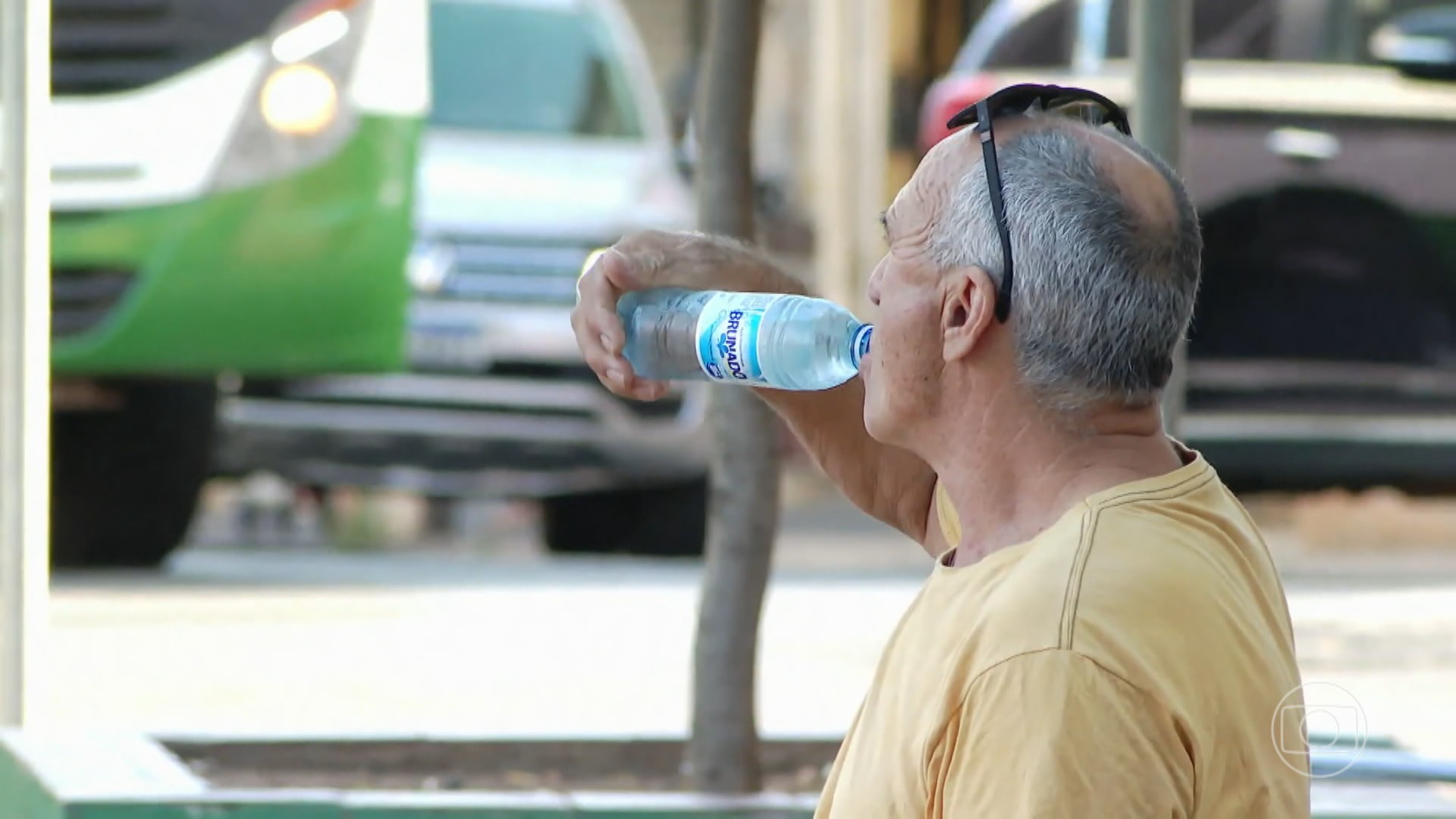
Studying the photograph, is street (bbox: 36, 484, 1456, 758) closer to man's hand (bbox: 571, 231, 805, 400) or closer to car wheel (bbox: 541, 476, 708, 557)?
car wheel (bbox: 541, 476, 708, 557)

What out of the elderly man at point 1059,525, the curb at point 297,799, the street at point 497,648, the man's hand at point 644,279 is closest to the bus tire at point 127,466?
the street at point 497,648

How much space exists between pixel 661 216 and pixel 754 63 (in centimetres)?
432

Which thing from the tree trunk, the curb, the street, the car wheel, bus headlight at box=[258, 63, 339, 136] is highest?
bus headlight at box=[258, 63, 339, 136]

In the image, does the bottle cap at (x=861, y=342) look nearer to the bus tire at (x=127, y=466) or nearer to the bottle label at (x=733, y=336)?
the bottle label at (x=733, y=336)

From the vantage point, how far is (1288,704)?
1.93m

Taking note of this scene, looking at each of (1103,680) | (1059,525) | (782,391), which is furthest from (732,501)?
(1103,680)

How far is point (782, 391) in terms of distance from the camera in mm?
2621

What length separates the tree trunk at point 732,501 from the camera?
390 cm

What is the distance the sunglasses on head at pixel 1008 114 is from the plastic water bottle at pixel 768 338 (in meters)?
0.34

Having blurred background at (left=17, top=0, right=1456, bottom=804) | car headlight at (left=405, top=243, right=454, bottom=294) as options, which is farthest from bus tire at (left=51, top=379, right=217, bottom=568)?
car headlight at (left=405, top=243, right=454, bottom=294)

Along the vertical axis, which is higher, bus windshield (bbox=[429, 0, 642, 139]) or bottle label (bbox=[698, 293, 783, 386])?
bus windshield (bbox=[429, 0, 642, 139])

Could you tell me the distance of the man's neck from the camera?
198cm

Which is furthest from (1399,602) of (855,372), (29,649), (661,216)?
(855,372)

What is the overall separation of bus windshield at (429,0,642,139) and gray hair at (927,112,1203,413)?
707 cm
